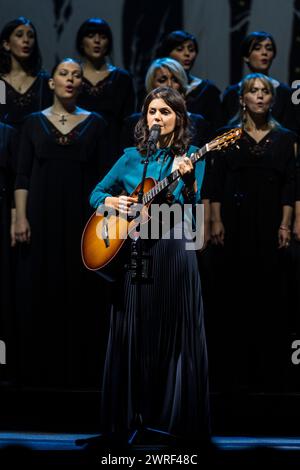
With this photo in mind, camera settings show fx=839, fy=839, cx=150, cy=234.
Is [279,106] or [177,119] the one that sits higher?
[279,106]

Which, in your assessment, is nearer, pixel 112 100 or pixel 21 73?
pixel 112 100

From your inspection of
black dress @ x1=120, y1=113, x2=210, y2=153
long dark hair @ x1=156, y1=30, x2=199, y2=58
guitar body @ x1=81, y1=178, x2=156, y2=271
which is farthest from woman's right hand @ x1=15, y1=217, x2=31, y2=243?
guitar body @ x1=81, y1=178, x2=156, y2=271

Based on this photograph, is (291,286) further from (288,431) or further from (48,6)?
(48,6)

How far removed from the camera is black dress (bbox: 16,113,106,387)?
5.31 meters

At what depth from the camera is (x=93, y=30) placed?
543 centimetres

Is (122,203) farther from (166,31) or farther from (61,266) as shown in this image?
(166,31)

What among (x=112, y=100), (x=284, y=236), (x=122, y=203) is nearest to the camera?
(x=122, y=203)

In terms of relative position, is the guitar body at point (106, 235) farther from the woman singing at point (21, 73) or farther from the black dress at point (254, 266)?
the woman singing at point (21, 73)

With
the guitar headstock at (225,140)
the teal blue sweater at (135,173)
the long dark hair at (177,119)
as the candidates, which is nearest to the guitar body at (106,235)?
the teal blue sweater at (135,173)

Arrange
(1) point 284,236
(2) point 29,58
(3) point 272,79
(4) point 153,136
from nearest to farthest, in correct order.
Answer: (4) point 153,136 < (1) point 284,236 < (3) point 272,79 < (2) point 29,58

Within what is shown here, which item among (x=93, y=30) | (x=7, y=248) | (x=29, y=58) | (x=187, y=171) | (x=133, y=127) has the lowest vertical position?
(x=7, y=248)

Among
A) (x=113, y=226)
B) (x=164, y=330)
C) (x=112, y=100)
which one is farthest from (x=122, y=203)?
(x=112, y=100)

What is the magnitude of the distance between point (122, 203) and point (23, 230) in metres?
1.81

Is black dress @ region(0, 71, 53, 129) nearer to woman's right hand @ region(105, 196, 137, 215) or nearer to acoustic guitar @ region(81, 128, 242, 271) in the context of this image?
acoustic guitar @ region(81, 128, 242, 271)
